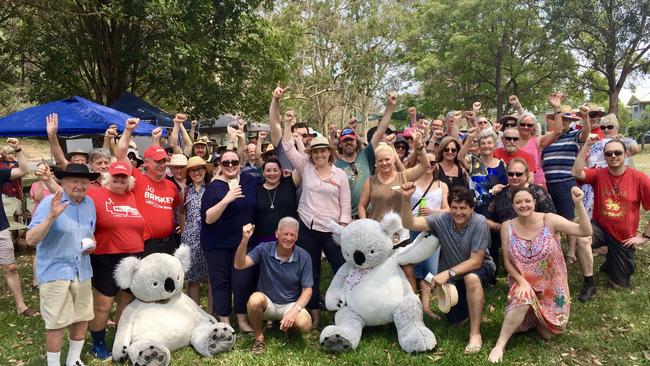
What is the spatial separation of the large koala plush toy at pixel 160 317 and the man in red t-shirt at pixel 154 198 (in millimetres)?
468

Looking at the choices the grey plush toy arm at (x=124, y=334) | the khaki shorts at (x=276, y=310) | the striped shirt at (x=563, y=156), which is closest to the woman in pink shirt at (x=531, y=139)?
the striped shirt at (x=563, y=156)

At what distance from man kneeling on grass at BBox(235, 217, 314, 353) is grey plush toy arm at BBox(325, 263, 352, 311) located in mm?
214

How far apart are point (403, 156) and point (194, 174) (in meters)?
3.00

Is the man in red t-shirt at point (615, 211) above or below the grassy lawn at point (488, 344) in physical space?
above

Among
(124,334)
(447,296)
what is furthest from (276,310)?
(447,296)

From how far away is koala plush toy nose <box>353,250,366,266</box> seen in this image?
4938 mm

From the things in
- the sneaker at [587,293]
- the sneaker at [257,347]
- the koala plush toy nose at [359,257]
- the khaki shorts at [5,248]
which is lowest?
the sneaker at [257,347]

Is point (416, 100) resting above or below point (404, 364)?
above

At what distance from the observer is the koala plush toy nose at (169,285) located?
482 cm

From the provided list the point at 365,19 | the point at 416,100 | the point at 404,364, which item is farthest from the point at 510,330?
the point at 365,19

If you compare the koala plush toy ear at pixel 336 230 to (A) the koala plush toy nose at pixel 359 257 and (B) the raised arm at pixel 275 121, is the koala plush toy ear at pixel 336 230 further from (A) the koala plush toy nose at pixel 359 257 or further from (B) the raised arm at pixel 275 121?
(B) the raised arm at pixel 275 121

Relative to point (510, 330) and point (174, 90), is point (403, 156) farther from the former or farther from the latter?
point (174, 90)

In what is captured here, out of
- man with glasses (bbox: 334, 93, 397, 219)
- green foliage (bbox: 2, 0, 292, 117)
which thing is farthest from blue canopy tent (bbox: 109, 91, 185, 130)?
man with glasses (bbox: 334, 93, 397, 219)

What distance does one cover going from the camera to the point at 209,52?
14695mm
